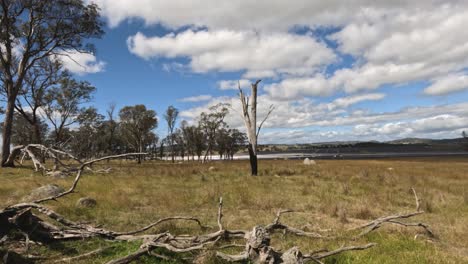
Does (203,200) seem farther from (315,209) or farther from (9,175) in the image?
(9,175)

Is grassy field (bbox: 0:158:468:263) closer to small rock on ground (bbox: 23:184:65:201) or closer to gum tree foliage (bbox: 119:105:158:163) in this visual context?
small rock on ground (bbox: 23:184:65:201)

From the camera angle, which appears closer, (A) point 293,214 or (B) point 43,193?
(A) point 293,214

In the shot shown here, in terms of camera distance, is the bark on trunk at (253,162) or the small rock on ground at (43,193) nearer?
the small rock on ground at (43,193)

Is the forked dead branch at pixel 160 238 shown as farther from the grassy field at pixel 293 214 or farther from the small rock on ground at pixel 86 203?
the small rock on ground at pixel 86 203

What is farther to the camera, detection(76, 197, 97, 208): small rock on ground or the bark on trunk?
the bark on trunk

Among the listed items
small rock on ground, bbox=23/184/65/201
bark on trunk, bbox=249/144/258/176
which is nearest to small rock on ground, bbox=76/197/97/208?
small rock on ground, bbox=23/184/65/201

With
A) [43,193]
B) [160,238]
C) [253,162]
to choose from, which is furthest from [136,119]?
[160,238]

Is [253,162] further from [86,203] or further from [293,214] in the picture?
[86,203]

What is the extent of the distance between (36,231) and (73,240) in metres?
0.68

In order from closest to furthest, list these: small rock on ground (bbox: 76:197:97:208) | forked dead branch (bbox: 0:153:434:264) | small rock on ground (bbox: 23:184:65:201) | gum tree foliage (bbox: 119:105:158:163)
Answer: forked dead branch (bbox: 0:153:434:264), small rock on ground (bbox: 76:197:97:208), small rock on ground (bbox: 23:184:65:201), gum tree foliage (bbox: 119:105:158:163)

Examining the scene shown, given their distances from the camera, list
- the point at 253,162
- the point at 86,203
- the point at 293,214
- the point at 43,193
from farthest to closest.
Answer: the point at 253,162, the point at 43,193, the point at 86,203, the point at 293,214

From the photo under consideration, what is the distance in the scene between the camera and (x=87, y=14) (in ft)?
85.5

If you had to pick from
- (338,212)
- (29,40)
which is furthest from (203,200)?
(29,40)

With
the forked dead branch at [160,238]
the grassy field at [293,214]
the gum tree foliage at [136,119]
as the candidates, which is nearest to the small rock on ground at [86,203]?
the grassy field at [293,214]
